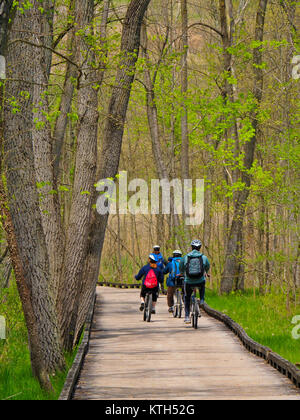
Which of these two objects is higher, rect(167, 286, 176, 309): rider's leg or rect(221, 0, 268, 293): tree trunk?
rect(221, 0, 268, 293): tree trunk

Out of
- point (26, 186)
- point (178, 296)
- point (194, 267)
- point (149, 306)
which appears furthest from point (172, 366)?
point (178, 296)

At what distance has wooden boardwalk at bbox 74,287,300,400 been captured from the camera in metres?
10.4

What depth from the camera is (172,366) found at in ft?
42.2

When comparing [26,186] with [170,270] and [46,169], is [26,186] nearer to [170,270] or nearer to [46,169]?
[46,169]

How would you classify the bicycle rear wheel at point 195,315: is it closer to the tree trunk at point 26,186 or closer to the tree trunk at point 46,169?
the tree trunk at point 46,169

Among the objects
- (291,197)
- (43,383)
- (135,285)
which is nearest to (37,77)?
(43,383)

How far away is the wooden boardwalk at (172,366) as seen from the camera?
408 inches

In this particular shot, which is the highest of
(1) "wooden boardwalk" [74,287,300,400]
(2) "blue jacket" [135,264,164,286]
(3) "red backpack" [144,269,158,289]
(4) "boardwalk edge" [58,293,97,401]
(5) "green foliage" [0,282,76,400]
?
(2) "blue jacket" [135,264,164,286]

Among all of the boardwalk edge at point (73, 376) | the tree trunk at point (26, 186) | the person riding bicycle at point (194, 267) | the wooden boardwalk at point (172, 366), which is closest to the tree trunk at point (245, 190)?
the wooden boardwalk at point (172, 366)

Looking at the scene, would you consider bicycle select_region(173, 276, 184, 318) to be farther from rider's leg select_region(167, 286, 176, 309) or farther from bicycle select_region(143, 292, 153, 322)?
bicycle select_region(143, 292, 153, 322)

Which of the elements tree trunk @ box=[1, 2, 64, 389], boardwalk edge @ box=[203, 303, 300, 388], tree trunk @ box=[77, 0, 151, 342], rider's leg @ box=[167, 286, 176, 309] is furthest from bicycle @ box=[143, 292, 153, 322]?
tree trunk @ box=[1, 2, 64, 389]

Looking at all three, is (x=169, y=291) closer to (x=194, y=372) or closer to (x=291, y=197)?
(x=291, y=197)
